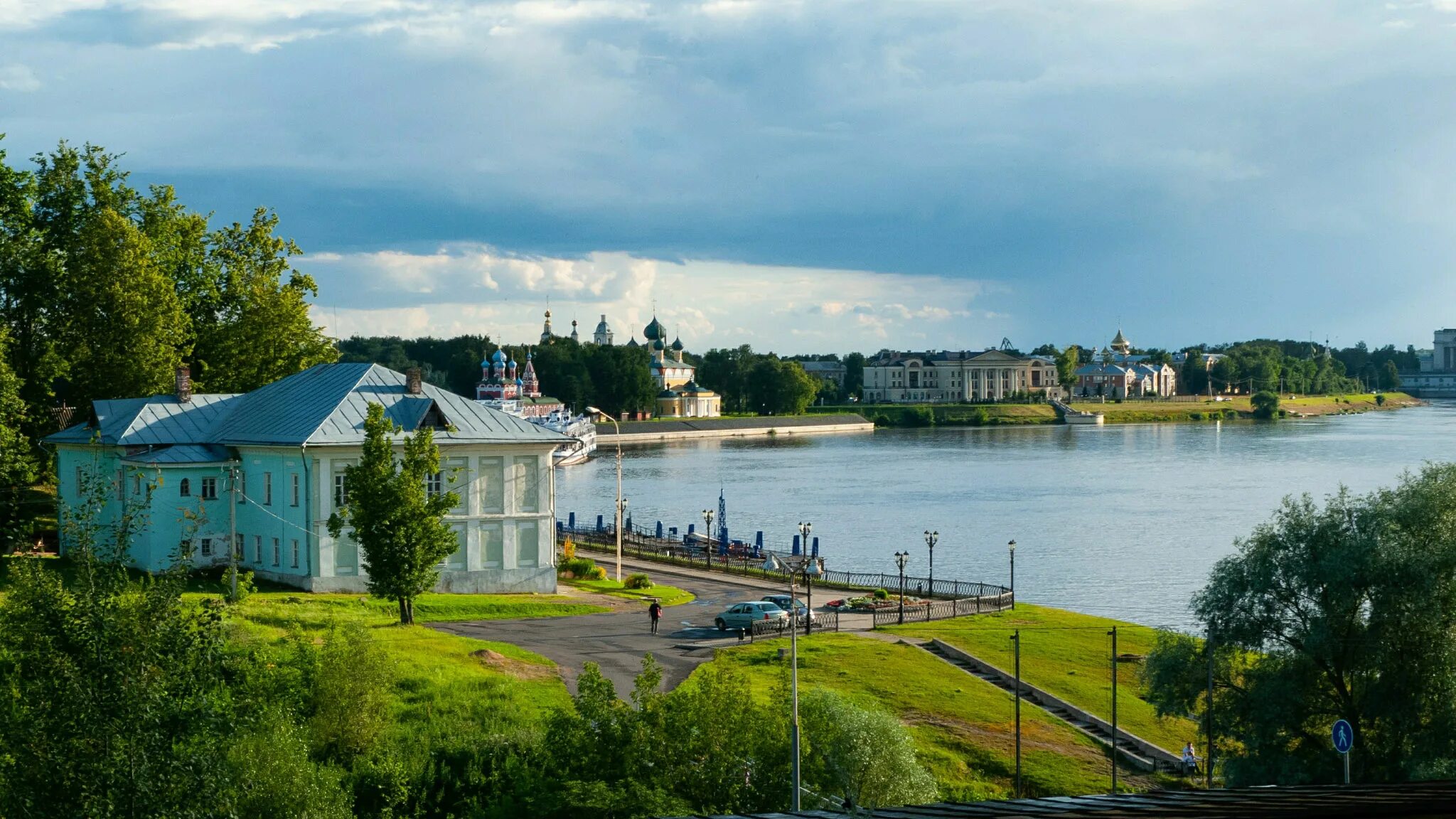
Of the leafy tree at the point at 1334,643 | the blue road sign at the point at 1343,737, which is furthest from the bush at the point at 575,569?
the blue road sign at the point at 1343,737

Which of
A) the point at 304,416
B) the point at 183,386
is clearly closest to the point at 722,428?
the point at 183,386

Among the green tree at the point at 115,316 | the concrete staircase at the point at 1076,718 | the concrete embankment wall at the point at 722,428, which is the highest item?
the green tree at the point at 115,316

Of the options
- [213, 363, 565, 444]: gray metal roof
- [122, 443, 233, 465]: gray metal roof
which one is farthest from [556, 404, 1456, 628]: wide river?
[122, 443, 233, 465]: gray metal roof

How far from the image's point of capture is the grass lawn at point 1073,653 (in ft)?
111

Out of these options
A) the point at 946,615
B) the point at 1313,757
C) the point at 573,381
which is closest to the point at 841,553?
the point at 946,615

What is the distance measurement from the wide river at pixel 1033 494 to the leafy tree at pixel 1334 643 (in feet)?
41.1

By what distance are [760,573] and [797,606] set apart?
11.7 m

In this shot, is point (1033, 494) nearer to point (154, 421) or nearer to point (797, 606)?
point (797, 606)

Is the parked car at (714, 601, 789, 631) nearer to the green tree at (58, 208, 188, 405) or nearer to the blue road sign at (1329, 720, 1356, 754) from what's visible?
the blue road sign at (1329, 720, 1356, 754)

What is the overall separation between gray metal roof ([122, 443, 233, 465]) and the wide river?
2907 centimetres

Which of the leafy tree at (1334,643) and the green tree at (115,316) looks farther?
the green tree at (115,316)

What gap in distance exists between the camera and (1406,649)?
28.2m

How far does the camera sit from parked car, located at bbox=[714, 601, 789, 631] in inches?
Result: 1588

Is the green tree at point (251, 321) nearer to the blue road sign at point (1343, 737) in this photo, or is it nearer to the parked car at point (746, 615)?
the parked car at point (746, 615)
